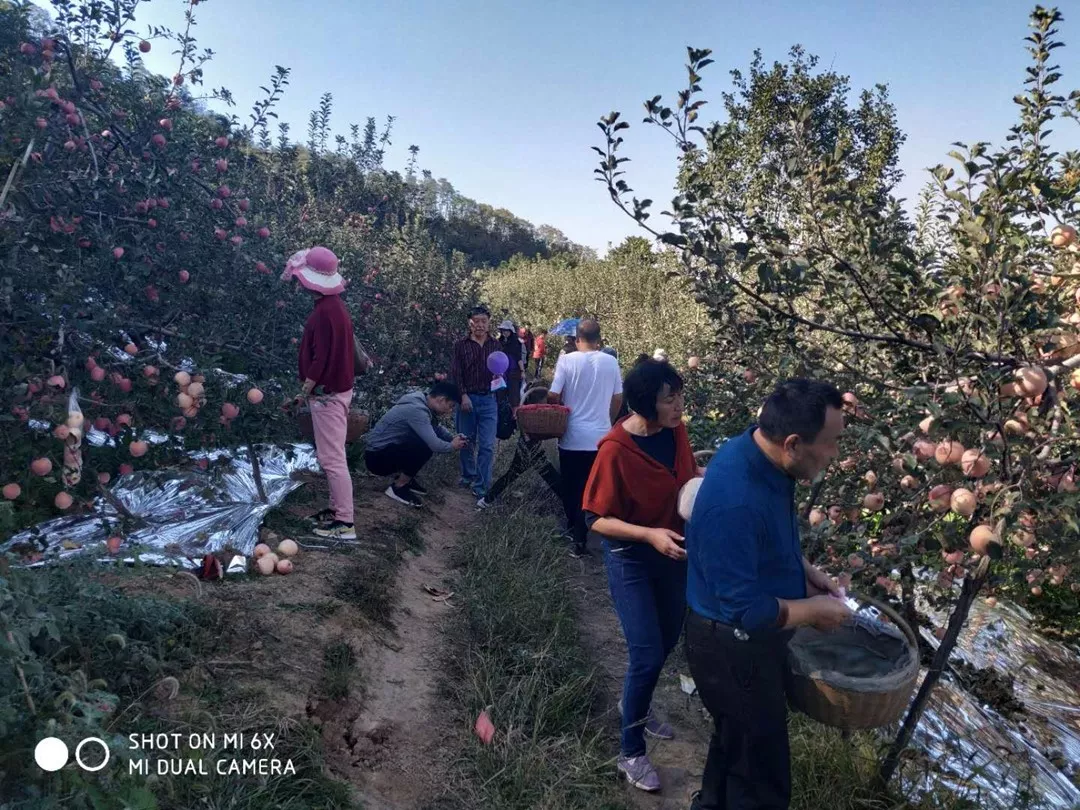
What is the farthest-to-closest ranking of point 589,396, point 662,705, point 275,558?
point 589,396, point 275,558, point 662,705

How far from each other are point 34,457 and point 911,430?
338 centimetres

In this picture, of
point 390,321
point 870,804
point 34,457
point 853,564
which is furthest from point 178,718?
point 390,321

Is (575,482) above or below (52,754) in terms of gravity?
above

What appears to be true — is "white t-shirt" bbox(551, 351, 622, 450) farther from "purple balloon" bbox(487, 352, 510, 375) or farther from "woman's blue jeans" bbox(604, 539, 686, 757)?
"woman's blue jeans" bbox(604, 539, 686, 757)

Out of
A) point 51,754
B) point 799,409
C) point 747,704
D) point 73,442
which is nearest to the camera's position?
point 51,754

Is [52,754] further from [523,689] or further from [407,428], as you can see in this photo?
[407,428]

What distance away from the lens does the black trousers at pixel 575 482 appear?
529cm

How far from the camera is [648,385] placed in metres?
2.77

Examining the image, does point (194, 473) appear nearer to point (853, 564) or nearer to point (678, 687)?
point (678, 687)

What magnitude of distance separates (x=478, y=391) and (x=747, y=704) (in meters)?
4.54

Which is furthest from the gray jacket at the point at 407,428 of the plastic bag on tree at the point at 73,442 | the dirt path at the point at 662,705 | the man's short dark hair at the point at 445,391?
the plastic bag on tree at the point at 73,442

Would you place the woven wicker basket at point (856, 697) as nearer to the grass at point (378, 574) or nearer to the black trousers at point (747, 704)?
the black trousers at point (747, 704)

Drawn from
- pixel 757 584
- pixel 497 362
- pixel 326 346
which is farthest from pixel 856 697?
pixel 497 362

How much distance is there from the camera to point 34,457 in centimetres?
325
